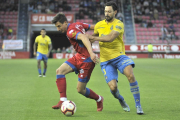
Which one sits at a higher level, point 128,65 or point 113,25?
point 113,25

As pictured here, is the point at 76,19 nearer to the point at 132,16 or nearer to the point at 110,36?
the point at 132,16

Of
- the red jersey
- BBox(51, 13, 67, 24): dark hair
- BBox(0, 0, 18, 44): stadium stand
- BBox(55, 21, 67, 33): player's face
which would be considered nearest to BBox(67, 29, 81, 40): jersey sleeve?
the red jersey

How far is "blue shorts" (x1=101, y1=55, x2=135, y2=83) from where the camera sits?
5707 mm

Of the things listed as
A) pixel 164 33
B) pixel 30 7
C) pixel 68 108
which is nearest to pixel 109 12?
pixel 68 108

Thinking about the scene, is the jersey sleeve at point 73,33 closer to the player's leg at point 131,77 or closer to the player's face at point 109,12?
the player's face at point 109,12

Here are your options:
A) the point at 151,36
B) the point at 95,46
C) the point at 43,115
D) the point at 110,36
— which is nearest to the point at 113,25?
the point at 110,36

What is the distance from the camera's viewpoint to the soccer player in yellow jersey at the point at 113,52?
5.62 metres

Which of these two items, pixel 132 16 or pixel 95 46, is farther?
pixel 132 16

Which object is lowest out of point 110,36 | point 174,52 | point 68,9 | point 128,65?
point 174,52

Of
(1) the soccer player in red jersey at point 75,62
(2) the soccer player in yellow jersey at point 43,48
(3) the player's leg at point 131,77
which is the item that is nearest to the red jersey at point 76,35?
(1) the soccer player in red jersey at point 75,62

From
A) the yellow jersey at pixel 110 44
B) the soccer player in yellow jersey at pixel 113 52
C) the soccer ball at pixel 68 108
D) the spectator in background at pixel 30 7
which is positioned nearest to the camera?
the soccer ball at pixel 68 108

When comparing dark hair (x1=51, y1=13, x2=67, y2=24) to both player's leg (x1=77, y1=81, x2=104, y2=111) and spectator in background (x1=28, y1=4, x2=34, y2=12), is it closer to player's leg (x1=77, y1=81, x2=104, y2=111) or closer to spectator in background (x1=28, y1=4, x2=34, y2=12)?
player's leg (x1=77, y1=81, x2=104, y2=111)

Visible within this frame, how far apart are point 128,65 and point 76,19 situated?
33091mm

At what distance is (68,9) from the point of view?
39031 millimetres
